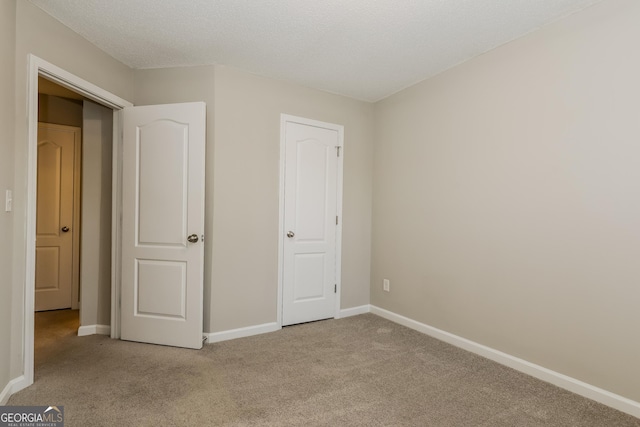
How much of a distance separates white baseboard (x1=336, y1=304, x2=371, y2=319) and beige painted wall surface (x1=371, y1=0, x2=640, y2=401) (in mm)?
584

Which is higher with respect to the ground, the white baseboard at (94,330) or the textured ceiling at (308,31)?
the textured ceiling at (308,31)

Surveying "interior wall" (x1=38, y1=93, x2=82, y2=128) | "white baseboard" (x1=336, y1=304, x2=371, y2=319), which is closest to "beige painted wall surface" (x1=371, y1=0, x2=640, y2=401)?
"white baseboard" (x1=336, y1=304, x2=371, y2=319)

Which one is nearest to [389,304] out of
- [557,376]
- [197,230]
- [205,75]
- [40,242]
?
[557,376]

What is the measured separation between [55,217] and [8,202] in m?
2.37

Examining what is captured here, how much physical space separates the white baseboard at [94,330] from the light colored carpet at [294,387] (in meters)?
0.10

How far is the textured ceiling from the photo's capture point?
2.21 metres

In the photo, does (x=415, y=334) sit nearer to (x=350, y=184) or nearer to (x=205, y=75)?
(x=350, y=184)

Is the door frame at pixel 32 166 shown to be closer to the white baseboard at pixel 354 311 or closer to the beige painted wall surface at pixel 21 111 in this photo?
the beige painted wall surface at pixel 21 111

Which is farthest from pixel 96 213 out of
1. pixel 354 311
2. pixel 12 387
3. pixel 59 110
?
pixel 354 311

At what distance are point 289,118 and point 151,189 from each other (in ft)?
4.89

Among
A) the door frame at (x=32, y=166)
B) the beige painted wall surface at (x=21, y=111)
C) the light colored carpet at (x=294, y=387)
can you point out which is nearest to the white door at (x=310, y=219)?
the light colored carpet at (x=294, y=387)

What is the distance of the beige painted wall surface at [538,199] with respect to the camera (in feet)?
6.71

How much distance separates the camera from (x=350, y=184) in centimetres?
391

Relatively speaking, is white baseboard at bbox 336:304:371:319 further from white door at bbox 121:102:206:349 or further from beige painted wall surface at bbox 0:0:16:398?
beige painted wall surface at bbox 0:0:16:398
